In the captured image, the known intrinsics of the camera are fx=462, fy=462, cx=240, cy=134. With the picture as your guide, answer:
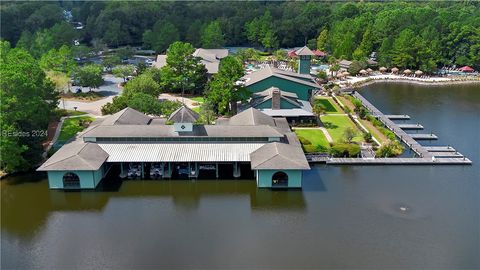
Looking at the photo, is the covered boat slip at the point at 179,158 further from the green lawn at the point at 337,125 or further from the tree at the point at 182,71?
the tree at the point at 182,71

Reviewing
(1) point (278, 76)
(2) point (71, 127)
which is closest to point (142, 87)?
(2) point (71, 127)

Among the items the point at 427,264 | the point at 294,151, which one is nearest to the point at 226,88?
the point at 294,151

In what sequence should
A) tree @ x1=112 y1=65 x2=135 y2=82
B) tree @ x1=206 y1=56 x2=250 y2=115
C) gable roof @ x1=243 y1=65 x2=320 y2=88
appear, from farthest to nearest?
1. tree @ x1=112 y1=65 x2=135 y2=82
2. gable roof @ x1=243 y1=65 x2=320 y2=88
3. tree @ x1=206 y1=56 x2=250 y2=115

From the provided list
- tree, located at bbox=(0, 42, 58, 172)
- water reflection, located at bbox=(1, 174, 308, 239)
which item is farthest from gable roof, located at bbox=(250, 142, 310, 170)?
tree, located at bbox=(0, 42, 58, 172)

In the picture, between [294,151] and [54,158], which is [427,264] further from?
[54,158]

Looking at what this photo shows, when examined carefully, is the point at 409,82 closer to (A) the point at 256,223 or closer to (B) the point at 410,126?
(B) the point at 410,126

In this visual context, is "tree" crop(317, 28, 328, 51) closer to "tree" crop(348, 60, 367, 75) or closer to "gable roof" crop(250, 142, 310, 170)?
"tree" crop(348, 60, 367, 75)
